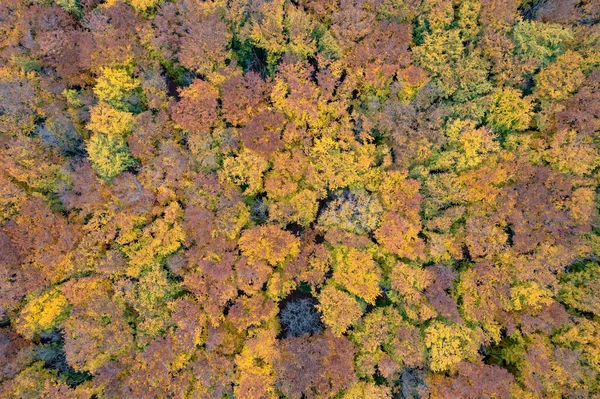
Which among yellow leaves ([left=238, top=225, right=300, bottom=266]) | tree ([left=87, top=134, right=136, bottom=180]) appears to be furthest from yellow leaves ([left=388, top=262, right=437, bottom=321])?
tree ([left=87, top=134, right=136, bottom=180])

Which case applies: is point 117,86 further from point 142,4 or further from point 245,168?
point 245,168

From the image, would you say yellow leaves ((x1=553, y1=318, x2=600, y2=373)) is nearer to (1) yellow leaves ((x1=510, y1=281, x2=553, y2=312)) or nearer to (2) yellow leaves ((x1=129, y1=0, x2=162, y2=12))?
(1) yellow leaves ((x1=510, y1=281, x2=553, y2=312))

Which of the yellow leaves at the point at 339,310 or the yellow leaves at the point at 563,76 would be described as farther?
the yellow leaves at the point at 563,76

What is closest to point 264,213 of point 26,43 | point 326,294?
point 326,294

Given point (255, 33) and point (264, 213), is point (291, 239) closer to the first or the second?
point (264, 213)

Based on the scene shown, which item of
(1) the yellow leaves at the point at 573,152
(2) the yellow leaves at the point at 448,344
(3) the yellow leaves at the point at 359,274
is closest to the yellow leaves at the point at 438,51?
(1) the yellow leaves at the point at 573,152

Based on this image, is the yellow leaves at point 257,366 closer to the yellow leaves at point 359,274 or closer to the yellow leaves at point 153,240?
the yellow leaves at point 359,274
